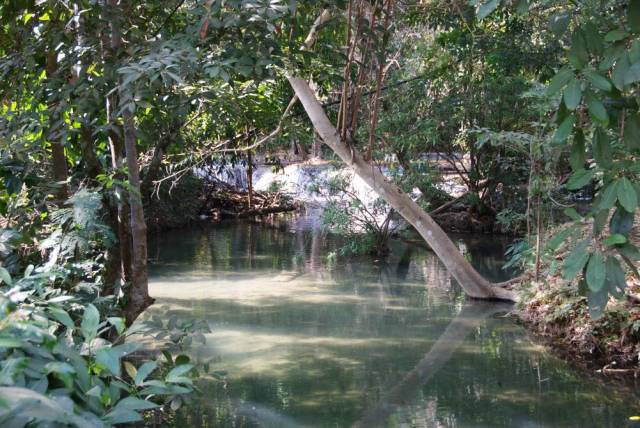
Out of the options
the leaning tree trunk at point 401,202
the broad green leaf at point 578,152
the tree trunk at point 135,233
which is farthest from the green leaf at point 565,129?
the leaning tree trunk at point 401,202

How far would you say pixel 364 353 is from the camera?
18.0ft

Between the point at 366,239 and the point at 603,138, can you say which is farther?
the point at 366,239

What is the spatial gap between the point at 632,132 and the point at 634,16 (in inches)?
11.2

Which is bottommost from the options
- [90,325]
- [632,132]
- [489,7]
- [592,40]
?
[90,325]

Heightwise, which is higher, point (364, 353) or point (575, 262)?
point (575, 262)

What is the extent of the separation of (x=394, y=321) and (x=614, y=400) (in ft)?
7.78

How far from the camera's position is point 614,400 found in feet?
14.6

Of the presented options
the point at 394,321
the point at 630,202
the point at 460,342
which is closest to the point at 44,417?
the point at 630,202

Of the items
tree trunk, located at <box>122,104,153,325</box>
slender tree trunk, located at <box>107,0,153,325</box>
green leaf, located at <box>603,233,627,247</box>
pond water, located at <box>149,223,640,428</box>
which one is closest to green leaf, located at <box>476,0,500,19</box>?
green leaf, located at <box>603,233,627,247</box>

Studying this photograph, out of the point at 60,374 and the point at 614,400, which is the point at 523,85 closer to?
the point at 614,400

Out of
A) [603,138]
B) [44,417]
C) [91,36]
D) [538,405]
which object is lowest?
[538,405]

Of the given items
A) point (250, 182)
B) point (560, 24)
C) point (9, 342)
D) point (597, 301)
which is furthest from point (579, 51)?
point (250, 182)

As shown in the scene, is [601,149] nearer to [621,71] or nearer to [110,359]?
[621,71]

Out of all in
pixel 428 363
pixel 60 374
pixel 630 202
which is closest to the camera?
pixel 60 374
